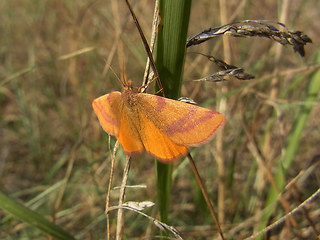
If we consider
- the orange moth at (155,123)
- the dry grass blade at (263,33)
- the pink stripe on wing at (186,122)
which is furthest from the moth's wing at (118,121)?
the dry grass blade at (263,33)

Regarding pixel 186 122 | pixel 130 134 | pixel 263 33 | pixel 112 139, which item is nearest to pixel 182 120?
pixel 186 122

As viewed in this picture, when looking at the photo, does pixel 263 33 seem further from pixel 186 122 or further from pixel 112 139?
pixel 112 139

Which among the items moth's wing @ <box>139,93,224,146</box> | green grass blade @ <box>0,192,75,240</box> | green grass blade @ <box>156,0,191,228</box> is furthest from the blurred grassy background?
green grass blade @ <box>156,0,191,228</box>

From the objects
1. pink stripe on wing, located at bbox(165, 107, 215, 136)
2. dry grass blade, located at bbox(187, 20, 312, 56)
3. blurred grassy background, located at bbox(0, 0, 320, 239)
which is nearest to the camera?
dry grass blade, located at bbox(187, 20, 312, 56)

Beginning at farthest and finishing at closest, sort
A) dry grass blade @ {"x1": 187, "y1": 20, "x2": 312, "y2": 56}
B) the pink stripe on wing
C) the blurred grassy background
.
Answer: the blurred grassy background → the pink stripe on wing → dry grass blade @ {"x1": 187, "y1": 20, "x2": 312, "y2": 56}

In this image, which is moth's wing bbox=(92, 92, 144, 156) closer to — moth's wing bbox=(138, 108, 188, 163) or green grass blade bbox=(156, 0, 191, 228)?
moth's wing bbox=(138, 108, 188, 163)

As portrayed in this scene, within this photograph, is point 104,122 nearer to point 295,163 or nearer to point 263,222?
point 263,222
